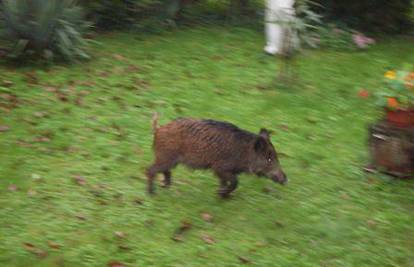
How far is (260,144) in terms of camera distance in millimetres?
6031

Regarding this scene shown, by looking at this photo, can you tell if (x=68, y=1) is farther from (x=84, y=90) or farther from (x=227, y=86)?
(x=227, y=86)

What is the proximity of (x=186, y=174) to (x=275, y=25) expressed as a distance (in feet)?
13.7

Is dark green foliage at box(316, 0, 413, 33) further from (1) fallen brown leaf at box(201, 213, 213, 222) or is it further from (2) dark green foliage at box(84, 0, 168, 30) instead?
(1) fallen brown leaf at box(201, 213, 213, 222)

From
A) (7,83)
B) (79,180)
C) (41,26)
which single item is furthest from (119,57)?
(79,180)

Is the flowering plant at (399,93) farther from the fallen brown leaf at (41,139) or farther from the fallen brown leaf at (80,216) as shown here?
the fallen brown leaf at (41,139)

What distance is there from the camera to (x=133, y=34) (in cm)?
1124

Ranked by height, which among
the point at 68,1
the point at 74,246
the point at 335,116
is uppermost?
the point at 68,1

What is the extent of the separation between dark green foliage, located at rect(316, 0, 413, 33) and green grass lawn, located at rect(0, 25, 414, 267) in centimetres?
173

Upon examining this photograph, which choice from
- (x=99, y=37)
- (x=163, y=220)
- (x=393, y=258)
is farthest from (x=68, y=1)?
(x=393, y=258)

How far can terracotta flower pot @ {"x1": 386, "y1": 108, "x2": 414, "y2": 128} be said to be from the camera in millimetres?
6715

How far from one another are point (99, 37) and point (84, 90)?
2595 mm

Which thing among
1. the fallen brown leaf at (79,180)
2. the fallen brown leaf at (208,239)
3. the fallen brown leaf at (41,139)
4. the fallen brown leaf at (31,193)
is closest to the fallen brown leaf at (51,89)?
the fallen brown leaf at (41,139)

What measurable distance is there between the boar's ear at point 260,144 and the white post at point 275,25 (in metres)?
3.48

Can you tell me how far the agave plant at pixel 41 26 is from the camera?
910 centimetres
